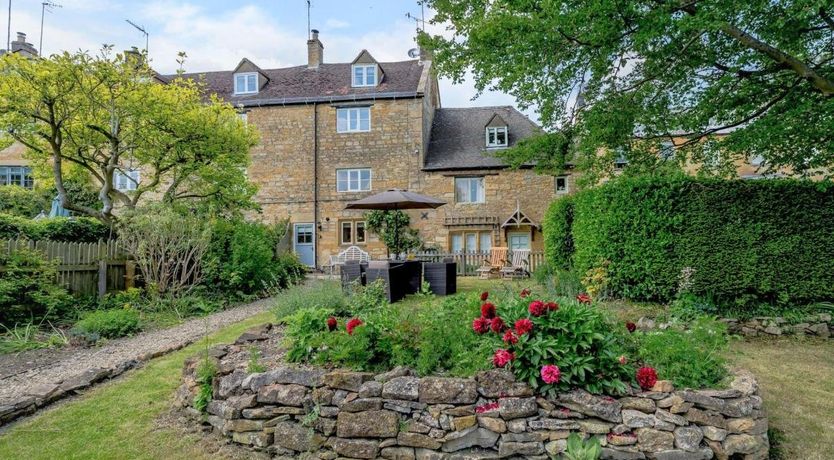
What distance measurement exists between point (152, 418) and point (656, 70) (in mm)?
9231

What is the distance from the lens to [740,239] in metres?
6.59

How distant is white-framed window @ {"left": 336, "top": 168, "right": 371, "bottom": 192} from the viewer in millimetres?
19922

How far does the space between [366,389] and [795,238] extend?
272 inches

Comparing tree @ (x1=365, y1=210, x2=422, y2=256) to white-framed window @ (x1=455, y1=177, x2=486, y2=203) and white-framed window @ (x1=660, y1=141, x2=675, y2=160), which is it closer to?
white-framed window @ (x1=455, y1=177, x2=486, y2=203)

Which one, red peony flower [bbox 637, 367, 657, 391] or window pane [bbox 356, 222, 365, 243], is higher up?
window pane [bbox 356, 222, 365, 243]

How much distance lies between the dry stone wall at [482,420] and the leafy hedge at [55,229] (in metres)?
8.82

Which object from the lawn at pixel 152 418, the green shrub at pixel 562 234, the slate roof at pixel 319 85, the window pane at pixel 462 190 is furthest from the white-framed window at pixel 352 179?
the lawn at pixel 152 418

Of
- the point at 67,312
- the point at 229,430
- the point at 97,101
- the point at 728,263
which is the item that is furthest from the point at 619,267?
the point at 97,101

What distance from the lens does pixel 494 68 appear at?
25.7 ft

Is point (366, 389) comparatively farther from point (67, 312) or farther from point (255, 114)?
point (255, 114)

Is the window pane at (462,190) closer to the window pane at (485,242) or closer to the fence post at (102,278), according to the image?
the window pane at (485,242)

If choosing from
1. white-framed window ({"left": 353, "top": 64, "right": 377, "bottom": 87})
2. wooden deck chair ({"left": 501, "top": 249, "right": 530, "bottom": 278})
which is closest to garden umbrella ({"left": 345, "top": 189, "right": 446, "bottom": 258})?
wooden deck chair ({"left": 501, "top": 249, "right": 530, "bottom": 278})

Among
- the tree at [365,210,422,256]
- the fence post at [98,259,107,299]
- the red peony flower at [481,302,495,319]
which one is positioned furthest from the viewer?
the tree at [365,210,422,256]

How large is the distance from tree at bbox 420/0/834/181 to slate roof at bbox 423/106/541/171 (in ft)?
30.3
